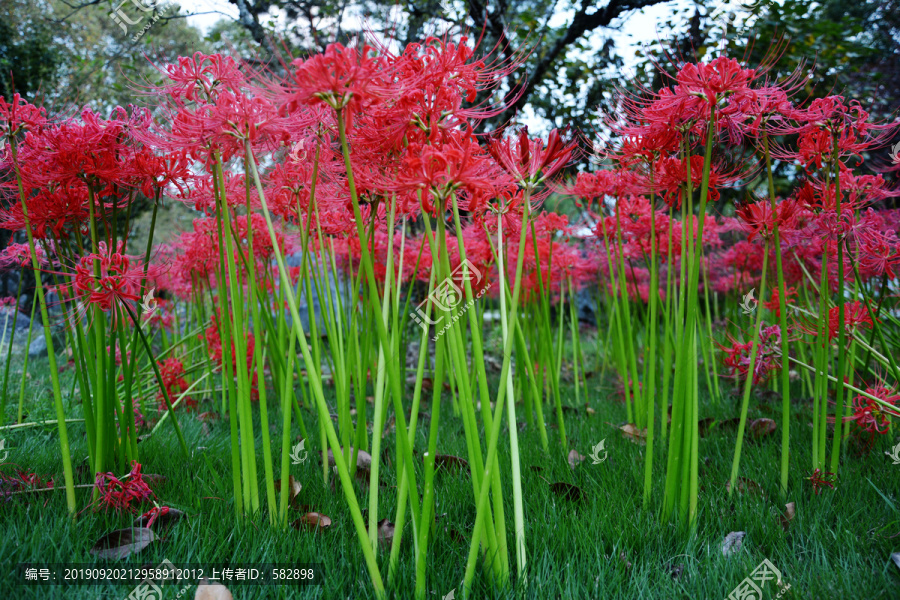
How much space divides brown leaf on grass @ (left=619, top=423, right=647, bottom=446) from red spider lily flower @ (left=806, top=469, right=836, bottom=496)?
0.62 metres

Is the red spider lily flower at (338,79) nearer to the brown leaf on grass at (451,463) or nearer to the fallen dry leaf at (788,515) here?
the brown leaf on grass at (451,463)

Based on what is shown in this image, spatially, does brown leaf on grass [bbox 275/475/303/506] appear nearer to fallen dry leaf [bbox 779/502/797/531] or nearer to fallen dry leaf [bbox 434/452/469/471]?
fallen dry leaf [bbox 434/452/469/471]

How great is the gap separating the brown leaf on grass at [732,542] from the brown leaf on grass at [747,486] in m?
0.23

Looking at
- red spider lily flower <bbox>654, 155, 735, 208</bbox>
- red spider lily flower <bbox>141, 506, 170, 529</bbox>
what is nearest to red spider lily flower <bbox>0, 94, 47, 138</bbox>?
red spider lily flower <bbox>141, 506, 170, 529</bbox>

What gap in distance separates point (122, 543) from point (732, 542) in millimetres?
1556

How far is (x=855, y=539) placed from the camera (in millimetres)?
1297

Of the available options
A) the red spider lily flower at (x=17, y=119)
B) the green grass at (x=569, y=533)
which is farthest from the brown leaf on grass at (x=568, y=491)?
the red spider lily flower at (x=17, y=119)

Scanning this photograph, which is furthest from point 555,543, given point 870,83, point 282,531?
point 870,83

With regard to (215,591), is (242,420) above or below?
above

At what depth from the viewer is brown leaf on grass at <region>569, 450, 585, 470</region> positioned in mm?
1880

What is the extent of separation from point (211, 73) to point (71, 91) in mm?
6278

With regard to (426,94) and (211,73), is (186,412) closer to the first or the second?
(211,73)

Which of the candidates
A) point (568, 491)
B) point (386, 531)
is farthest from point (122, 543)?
point (568, 491)

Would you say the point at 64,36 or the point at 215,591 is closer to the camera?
the point at 215,591
